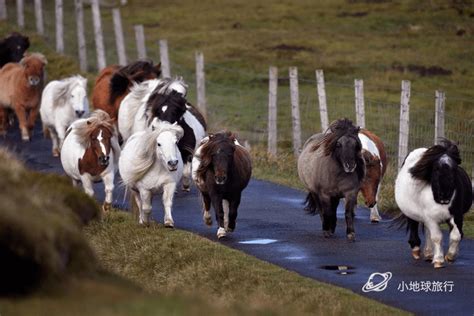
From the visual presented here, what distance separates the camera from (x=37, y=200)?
1105 cm

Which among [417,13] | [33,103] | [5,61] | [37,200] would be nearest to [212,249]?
[37,200]

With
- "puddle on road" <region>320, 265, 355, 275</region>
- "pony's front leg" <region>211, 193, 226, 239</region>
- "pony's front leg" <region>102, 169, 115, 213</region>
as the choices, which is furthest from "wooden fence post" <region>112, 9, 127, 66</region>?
"puddle on road" <region>320, 265, 355, 275</region>

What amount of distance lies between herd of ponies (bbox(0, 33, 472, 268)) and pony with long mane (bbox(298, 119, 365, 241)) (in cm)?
1

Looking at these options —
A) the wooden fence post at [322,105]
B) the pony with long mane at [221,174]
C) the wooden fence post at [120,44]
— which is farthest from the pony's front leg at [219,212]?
the wooden fence post at [120,44]

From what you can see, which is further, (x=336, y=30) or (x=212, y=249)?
(x=336, y=30)

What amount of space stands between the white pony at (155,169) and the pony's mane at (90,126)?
150 cm

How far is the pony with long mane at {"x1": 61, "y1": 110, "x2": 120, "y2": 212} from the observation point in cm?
1830

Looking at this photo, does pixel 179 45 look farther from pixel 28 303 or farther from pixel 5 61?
pixel 28 303

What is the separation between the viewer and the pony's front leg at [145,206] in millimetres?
16734

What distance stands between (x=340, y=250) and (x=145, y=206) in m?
2.90

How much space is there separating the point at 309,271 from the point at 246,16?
45.0 metres

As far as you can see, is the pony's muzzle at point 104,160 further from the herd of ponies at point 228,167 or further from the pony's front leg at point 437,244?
the pony's front leg at point 437,244

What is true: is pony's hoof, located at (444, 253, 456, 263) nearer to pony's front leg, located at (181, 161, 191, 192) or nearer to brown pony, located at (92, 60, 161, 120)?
pony's front leg, located at (181, 161, 191, 192)

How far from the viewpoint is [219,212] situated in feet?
52.6
